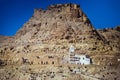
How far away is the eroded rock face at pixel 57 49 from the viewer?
6406cm

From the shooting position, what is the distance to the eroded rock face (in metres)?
64.1

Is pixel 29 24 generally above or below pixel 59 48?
above

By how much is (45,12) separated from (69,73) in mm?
29218

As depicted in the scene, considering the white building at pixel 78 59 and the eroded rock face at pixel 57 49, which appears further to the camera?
the white building at pixel 78 59

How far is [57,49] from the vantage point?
239 feet

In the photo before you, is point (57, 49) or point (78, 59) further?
point (57, 49)

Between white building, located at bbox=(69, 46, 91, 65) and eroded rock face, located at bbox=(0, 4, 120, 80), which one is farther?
white building, located at bbox=(69, 46, 91, 65)

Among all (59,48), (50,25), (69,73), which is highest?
(50,25)

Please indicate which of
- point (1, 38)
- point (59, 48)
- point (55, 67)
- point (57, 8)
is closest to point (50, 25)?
point (57, 8)

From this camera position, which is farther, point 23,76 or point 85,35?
point 85,35

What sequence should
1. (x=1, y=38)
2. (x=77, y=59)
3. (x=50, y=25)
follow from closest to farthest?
(x=77, y=59), (x=50, y=25), (x=1, y=38)

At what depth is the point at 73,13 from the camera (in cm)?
8212

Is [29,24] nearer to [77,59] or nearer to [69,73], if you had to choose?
[77,59]

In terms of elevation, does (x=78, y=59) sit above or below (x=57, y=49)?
below
